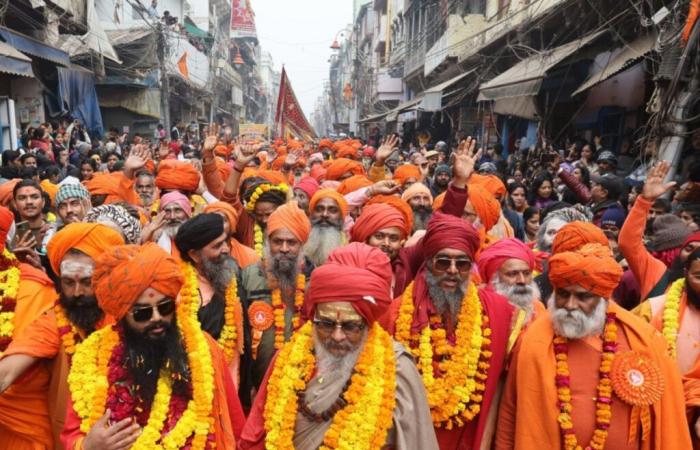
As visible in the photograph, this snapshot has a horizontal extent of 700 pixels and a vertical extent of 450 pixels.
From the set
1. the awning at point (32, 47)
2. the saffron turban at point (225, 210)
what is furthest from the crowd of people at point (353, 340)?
the awning at point (32, 47)

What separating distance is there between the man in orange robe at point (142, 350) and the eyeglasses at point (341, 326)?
19.6 inches

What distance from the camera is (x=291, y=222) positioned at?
12.8 ft

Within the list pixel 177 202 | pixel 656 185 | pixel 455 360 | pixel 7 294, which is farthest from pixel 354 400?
Result: pixel 177 202

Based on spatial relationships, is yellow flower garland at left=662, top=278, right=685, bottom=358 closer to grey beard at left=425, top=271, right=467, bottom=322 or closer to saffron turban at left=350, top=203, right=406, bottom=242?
grey beard at left=425, top=271, right=467, bottom=322

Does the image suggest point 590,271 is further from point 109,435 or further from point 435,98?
point 435,98

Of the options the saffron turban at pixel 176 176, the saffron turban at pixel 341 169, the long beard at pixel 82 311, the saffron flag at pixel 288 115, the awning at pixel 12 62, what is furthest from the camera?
the saffron flag at pixel 288 115

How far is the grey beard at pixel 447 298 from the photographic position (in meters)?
2.97

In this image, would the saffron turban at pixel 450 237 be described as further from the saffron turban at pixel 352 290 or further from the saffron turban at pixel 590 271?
the saffron turban at pixel 352 290

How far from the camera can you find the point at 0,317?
2.88 metres

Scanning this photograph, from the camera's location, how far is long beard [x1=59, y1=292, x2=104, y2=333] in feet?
8.58

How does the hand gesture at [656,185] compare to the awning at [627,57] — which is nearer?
the hand gesture at [656,185]

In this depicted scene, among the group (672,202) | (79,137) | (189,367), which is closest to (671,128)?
(672,202)

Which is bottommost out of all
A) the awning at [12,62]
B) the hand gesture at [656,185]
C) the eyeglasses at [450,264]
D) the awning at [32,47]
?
the eyeglasses at [450,264]

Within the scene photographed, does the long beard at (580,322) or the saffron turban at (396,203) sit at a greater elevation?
the saffron turban at (396,203)
